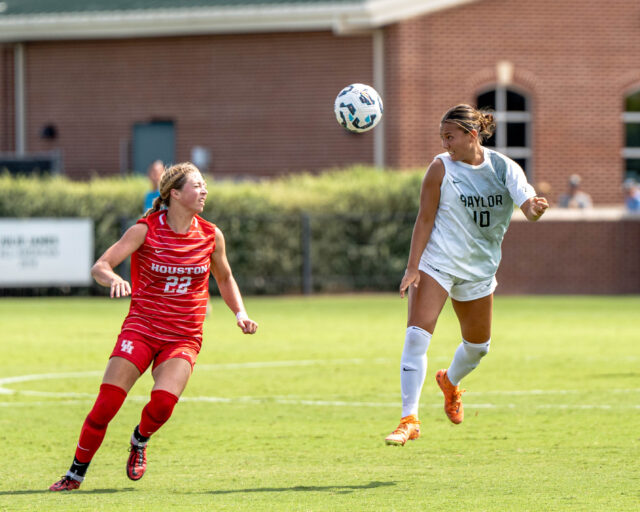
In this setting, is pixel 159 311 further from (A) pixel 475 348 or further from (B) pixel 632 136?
(B) pixel 632 136

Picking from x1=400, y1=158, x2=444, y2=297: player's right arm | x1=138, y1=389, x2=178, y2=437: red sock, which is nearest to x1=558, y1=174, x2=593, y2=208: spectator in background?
x1=400, y1=158, x2=444, y2=297: player's right arm

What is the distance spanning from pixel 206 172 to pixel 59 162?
3.37 metres

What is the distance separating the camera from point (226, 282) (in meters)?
8.14

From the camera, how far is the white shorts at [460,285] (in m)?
8.58

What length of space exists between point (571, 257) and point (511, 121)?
424 cm

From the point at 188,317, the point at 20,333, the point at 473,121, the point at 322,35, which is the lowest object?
the point at 20,333

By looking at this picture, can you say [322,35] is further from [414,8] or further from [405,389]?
[405,389]

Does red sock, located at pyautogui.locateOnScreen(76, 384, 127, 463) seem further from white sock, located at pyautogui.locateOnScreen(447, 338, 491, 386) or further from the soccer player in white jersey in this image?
white sock, located at pyautogui.locateOnScreen(447, 338, 491, 386)

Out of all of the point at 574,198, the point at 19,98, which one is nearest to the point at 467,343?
the point at 574,198

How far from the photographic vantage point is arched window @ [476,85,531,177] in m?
29.3

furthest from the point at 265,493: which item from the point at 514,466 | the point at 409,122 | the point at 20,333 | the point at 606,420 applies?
the point at 409,122

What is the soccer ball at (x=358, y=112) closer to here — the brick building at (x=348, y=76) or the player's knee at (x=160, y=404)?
the player's knee at (x=160, y=404)

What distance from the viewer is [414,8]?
28250 mm

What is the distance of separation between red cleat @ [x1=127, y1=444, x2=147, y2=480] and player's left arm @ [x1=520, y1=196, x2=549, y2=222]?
9.04 ft
